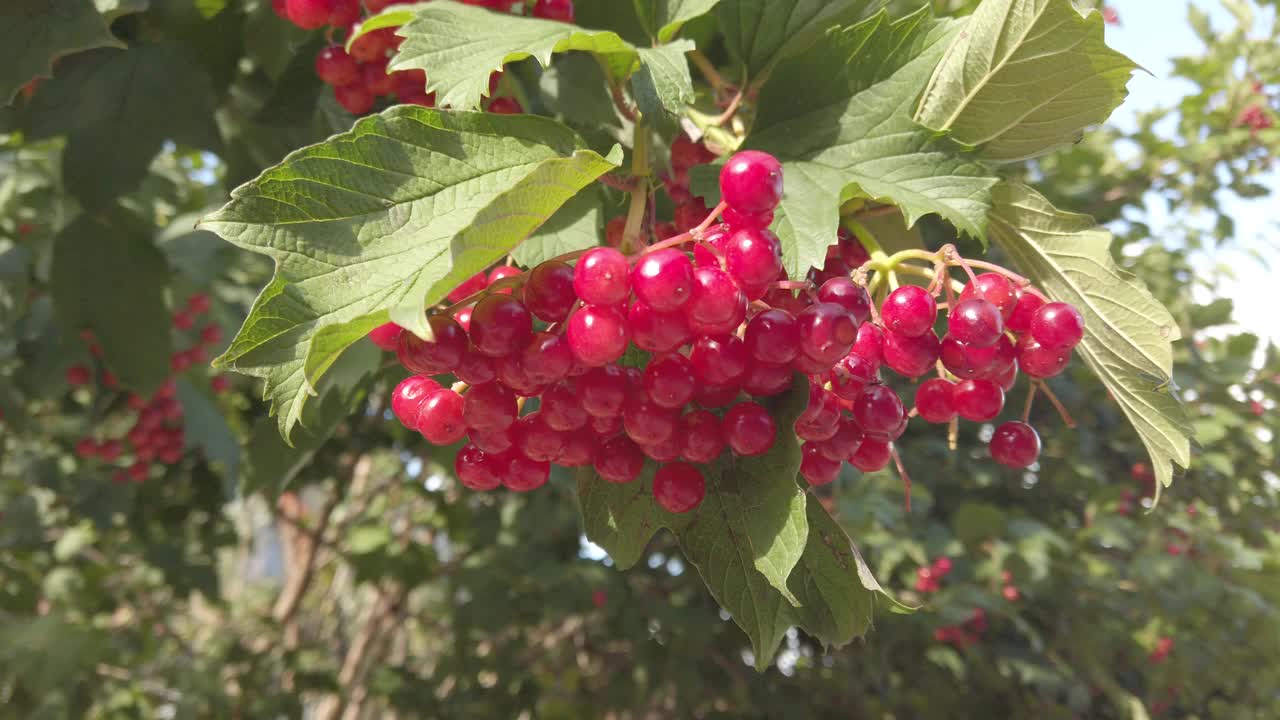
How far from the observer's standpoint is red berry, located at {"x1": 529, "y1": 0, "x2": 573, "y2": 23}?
2.77 ft

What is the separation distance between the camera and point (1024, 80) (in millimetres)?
718

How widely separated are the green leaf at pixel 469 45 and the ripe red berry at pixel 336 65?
365 mm

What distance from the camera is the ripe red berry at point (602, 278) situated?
1.86ft

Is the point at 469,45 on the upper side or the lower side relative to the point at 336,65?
upper

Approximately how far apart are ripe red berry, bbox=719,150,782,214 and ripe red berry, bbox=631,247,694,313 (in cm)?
6

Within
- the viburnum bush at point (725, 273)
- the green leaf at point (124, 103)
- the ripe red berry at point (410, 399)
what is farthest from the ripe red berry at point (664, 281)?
the green leaf at point (124, 103)

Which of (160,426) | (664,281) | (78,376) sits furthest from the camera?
(160,426)

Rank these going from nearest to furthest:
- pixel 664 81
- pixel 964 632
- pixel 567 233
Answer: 1. pixel 664 81
2. pixel 567 233
3. pixel 964 632

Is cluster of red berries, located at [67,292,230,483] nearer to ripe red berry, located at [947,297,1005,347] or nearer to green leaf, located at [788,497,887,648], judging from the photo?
green leaf, located at [788,497,887,648]

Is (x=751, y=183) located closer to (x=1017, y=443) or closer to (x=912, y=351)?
(x=912, y=351)

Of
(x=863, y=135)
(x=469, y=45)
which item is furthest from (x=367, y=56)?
(x=863, y=135)

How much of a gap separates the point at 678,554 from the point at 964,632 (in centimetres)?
101

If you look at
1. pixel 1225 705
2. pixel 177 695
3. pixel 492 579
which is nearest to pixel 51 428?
pixel 177 695

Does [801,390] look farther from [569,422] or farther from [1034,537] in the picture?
[1034,537]
